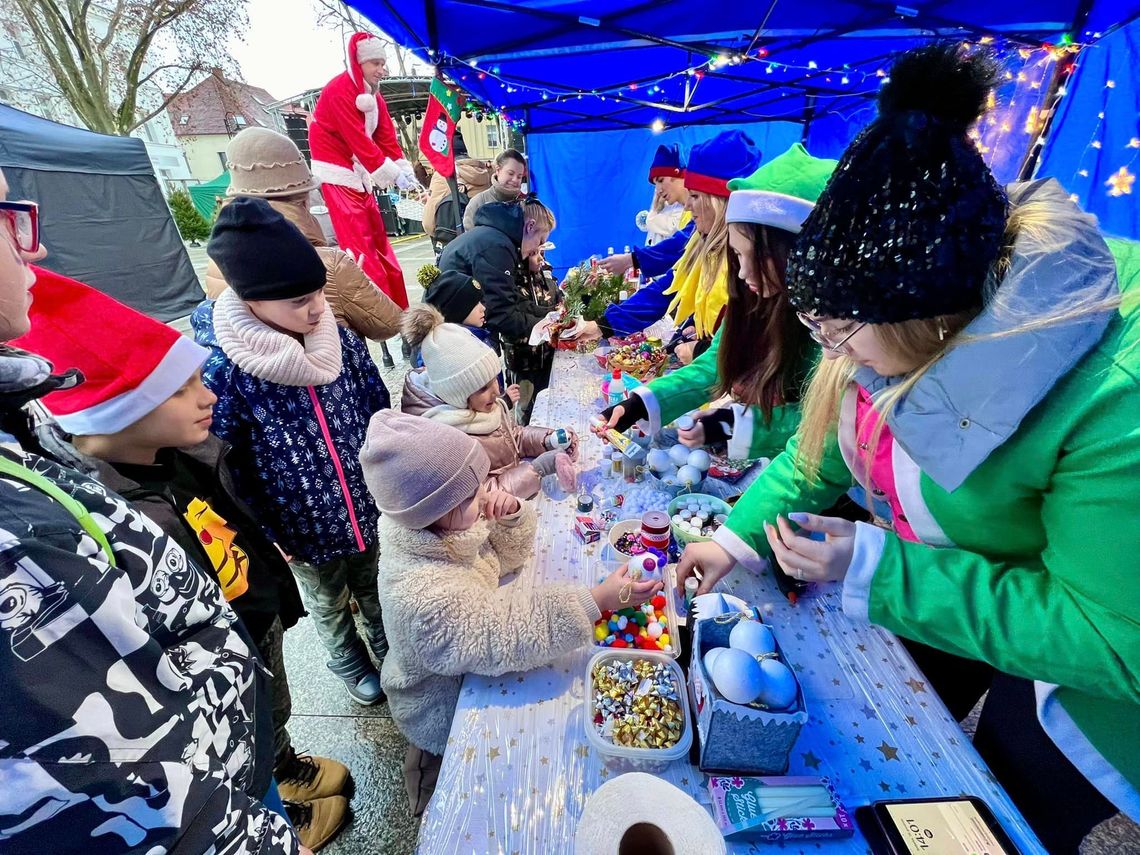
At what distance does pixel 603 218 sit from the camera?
25.5ft

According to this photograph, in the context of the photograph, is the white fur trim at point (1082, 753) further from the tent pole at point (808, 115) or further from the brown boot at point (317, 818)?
the tent pole at point (808, 115)

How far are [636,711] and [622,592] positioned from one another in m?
0.28

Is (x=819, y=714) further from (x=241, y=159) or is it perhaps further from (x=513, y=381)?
(x=513, y=381)

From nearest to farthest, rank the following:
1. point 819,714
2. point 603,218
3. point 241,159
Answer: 1. point 819,714
2. point 241,159
3. point 603,218

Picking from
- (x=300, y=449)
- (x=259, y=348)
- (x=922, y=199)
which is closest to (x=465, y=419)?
(x=300, y=449)

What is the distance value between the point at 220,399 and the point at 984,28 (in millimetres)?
5454

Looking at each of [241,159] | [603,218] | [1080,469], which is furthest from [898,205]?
[603,218]

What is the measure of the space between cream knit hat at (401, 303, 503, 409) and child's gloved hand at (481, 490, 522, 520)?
0.64 meters

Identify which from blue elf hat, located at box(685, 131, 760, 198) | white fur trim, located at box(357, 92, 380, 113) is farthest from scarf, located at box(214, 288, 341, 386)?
white fur trim, located at box(357, 92, 380, 113)

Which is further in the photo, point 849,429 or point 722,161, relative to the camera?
point 722,161

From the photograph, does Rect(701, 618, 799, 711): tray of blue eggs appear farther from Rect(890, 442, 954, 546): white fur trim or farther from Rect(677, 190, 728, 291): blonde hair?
Rect(677, 190, 728, 291): blonde hair

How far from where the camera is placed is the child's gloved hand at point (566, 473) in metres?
1.85

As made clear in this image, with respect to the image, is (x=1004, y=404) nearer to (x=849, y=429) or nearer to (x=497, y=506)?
(x=849, y=429)

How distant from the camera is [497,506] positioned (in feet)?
4.76
